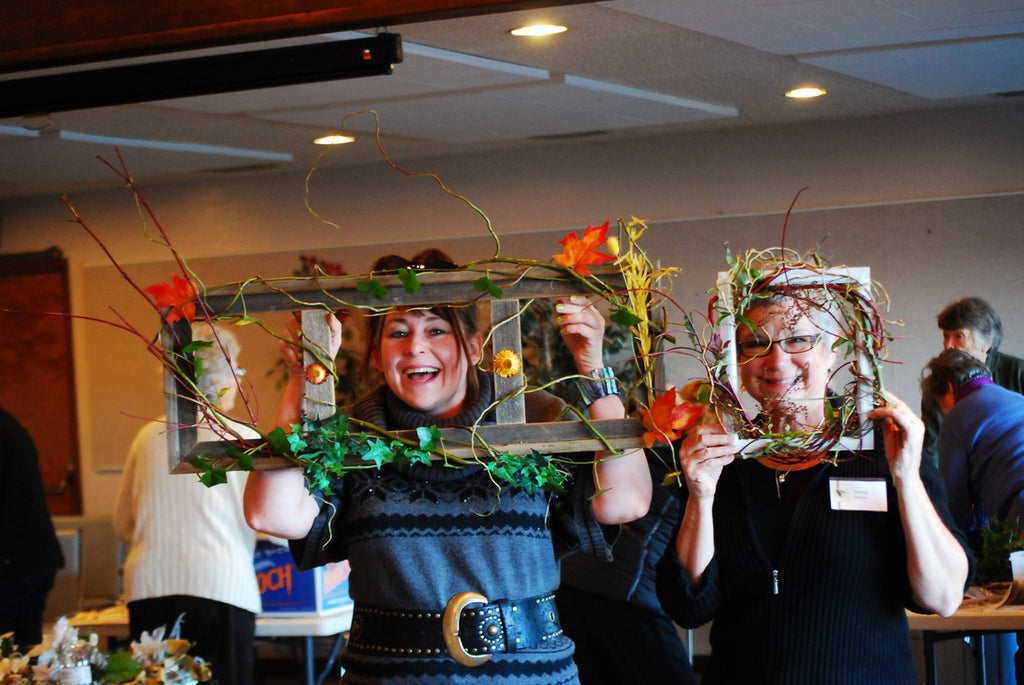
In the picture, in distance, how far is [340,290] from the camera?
67.6 inches

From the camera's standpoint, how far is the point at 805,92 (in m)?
5.11

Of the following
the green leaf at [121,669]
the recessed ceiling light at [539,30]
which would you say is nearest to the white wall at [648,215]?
the recessed ceiling light at [539,30]

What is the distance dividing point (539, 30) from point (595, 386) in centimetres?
230

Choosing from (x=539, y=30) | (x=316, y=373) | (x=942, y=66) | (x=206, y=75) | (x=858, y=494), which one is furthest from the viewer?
(x=942, y=66)

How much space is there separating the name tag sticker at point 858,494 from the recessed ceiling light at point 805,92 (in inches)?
136

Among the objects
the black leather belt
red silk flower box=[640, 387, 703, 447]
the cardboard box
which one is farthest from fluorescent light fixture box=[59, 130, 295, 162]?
red silk flower box=[640, 387, 703, 447]

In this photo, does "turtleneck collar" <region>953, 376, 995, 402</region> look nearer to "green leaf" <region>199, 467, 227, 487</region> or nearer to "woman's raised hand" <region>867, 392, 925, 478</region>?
"woman's raised hand" <region>867, 392, 925, 478</region>

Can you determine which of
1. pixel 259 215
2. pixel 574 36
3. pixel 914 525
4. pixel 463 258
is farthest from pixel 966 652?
pixel 259 215

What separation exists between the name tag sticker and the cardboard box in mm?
2467

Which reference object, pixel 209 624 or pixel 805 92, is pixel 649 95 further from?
pixel 209 624

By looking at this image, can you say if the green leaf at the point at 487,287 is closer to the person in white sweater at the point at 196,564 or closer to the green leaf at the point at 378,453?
the green leaf at the point at 378,453

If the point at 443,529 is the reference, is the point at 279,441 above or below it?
above

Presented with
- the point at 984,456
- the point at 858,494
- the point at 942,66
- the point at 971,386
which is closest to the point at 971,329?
the point at 971,386

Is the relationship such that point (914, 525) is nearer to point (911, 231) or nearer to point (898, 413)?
point (898, 413)
